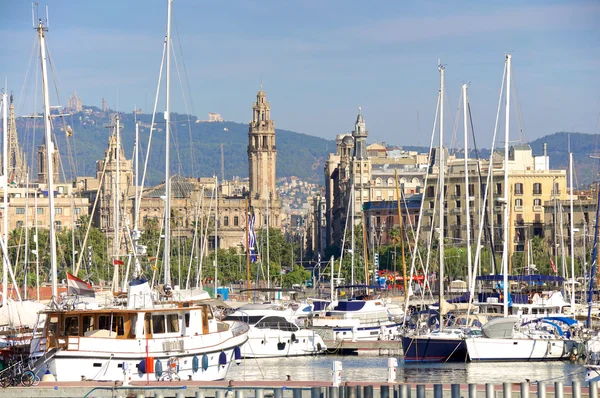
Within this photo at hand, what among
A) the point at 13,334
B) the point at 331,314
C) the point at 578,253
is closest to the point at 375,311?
the point at 331,314

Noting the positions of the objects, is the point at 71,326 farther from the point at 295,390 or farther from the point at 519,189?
the point at 519,189

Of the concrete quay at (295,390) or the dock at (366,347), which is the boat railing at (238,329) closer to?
the concrete quay at (295,390)

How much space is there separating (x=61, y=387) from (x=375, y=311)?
33513 mm

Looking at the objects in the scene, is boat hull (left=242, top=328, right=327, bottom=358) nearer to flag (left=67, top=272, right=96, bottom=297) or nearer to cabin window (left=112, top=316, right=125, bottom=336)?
flag (left=67, top=272, right=96, bottom=297)

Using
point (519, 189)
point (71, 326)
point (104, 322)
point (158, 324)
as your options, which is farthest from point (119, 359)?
point (519, 189)

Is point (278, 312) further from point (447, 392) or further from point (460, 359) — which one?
point (447, 392)

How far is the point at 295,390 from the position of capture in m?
30.2

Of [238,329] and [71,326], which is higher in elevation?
[71,326]

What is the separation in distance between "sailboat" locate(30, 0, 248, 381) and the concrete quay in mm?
2820

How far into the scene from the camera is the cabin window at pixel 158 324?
38.8 metres

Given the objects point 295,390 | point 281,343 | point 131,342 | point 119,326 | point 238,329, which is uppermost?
point 119,326

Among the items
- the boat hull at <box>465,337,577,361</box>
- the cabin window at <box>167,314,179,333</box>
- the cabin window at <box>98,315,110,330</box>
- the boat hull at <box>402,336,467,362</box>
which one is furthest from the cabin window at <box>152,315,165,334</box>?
the boat hull at <box>465,337,577,361</box>

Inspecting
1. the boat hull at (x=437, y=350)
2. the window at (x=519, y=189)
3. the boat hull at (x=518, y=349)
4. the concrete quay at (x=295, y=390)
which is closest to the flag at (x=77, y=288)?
the concrete quay at (x=295, y=390)

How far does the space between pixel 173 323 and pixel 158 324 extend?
56cm
